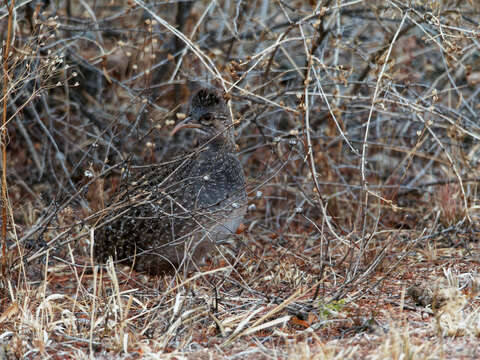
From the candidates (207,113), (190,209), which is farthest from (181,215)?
(207,113)

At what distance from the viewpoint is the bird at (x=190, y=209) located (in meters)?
4.46

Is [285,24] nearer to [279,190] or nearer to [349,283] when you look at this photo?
[279,190]

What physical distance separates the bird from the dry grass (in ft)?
0.55

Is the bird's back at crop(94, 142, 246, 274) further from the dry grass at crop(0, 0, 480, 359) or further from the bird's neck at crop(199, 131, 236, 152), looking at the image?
the dry grass at crop(0, 0, 480, 359)

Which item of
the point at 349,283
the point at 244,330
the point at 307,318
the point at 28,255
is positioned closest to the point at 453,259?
the point at 349,283

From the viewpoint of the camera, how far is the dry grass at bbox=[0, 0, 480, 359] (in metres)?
3.28

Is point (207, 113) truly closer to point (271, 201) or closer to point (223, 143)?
point (223, 143)

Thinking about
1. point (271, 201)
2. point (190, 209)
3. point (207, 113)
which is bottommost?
point (271, 201)

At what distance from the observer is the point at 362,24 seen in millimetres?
6648

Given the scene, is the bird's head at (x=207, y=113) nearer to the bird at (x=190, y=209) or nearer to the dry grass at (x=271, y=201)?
the bird at (x=190, y=209)

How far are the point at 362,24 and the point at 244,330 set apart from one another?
4223 millimetres

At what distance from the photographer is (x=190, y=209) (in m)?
4.58

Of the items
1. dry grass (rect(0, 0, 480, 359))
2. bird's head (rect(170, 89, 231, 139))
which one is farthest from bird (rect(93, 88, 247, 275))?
dry grass (rect(0, 0, 480, 359))

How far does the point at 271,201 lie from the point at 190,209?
5.53ft
